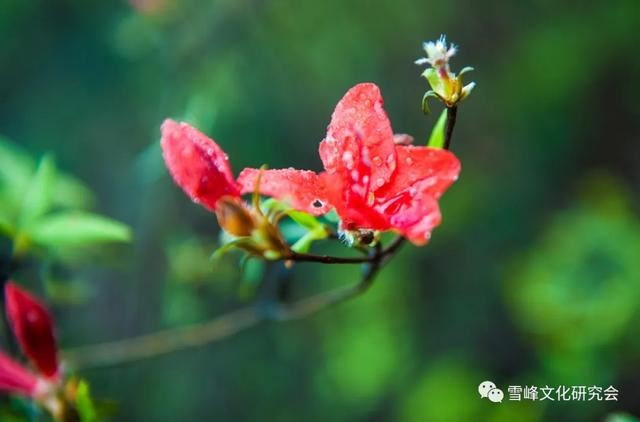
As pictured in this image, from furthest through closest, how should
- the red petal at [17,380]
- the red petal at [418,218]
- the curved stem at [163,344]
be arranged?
the curved stem at [163,344]
the red petal at [17,380]
the red petal at [418,218]

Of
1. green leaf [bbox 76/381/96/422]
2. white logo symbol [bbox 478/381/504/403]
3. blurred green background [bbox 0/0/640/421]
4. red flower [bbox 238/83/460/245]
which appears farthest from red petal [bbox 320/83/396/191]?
blurred green background [bbox 0/0/640/421]

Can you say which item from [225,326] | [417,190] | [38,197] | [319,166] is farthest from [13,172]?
[319,166]

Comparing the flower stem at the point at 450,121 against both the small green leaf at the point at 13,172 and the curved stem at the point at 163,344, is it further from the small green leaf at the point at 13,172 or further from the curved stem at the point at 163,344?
the small green leaf at the point at 13,172

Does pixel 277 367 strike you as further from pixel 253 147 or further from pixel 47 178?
pixel 47 178

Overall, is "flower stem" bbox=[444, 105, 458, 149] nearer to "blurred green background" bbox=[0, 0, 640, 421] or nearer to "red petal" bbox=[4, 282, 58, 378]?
"red petal" bbox=[4, 282, 58, 378]

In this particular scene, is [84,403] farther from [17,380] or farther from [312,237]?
[312,237]

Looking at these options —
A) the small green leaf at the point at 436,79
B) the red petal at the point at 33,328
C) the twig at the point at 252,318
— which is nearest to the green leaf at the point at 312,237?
the twig at the point at 252,318
